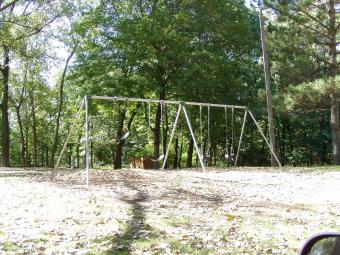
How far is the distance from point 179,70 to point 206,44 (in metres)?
2.29

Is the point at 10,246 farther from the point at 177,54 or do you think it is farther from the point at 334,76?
the point at 177,54

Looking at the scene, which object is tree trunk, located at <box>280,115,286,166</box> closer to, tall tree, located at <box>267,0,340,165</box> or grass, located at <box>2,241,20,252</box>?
tall tree, located at <box>267,0,340,165</box>

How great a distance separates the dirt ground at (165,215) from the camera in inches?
216

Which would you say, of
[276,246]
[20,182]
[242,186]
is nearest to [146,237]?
[276,246]

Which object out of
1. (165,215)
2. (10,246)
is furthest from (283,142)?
(10,246)

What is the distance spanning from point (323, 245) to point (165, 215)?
212 inches

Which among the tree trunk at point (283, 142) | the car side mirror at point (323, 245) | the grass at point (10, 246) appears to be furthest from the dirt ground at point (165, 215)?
the tree trunk at point (283, 142)

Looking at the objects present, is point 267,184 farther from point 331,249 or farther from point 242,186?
point 331,249

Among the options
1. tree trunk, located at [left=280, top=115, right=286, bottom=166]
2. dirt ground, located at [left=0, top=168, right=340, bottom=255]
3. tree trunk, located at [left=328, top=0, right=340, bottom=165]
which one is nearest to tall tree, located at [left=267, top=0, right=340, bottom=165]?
tree trunk, located at [left=328, top=0, right=340, bottom=165]

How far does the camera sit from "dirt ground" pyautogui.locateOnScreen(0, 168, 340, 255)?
548 centimetres

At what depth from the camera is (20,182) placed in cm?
1237

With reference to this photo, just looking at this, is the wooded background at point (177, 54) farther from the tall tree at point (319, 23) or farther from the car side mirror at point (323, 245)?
the car side mirror at point (323, 245)

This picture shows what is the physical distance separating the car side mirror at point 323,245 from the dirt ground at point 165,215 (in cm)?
332

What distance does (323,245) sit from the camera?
198 centimetres
